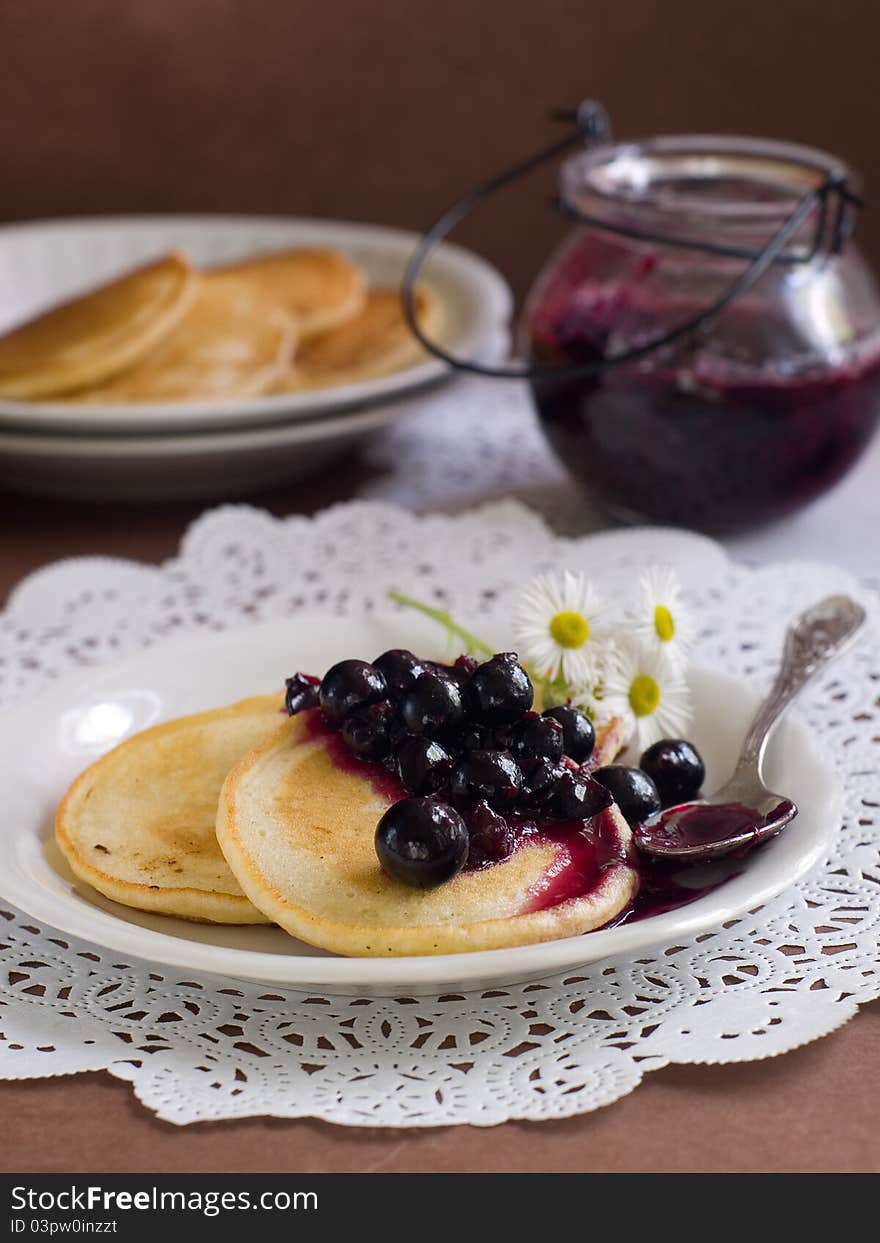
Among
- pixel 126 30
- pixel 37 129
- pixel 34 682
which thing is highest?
pixel 126 30

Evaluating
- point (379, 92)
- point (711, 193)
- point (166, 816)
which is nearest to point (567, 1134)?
point (166, 816)

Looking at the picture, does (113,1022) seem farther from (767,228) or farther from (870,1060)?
(767,228)

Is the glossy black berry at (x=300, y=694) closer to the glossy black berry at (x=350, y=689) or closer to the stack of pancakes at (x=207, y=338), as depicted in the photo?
the glossy black berry at (x=350, y=689)

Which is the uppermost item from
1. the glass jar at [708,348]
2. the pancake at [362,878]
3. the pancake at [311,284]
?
the glass jar at [708,348]

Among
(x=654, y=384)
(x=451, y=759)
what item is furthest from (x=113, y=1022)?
(x=654, y=384)

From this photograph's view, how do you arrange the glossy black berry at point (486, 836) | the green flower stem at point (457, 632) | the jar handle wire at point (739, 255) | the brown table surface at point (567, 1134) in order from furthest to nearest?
the jar handle wire at point (739, 255) → the green flower stem at point (457, 632) → the glossy black berry at point (486, 836) → the brown table surface at point (567, 1134)

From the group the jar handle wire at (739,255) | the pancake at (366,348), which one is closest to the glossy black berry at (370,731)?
the jar handle wire at (739,255)
